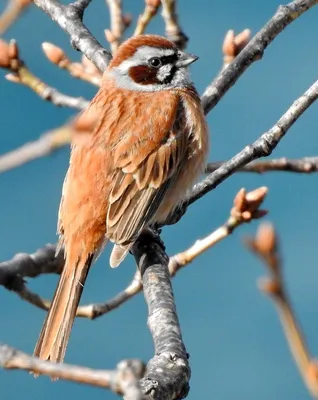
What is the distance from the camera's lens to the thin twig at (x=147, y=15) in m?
5.38

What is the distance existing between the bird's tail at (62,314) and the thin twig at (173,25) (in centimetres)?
185

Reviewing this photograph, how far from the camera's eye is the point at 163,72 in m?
5.27

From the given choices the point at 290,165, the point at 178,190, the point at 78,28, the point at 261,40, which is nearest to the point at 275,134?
the point at 290,165

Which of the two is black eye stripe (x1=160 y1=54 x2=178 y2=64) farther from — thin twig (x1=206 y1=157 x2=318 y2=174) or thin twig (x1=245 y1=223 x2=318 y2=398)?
thin twig (x1=245 y1=223 x2=318 y2=398)

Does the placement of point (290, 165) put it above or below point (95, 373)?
above

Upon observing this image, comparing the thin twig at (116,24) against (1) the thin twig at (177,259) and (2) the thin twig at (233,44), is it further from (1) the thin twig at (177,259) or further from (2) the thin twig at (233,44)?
(1) the thin twig at (177,259)

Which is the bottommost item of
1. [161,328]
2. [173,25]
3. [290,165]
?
[161,328]

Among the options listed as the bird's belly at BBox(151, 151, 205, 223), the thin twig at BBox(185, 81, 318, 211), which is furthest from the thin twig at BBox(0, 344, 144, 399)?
the bird's belly at BBox(151, 151, 205, 223)

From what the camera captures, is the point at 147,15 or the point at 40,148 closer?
the point at 40,148

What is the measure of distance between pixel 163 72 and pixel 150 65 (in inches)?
4.1

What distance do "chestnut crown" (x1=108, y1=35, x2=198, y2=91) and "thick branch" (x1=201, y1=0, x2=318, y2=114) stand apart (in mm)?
323

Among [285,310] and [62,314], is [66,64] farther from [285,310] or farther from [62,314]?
[285,310]

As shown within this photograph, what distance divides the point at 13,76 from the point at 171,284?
6.81 ft

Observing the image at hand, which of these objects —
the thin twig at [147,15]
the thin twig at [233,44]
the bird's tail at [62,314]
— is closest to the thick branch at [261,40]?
the thin twig at [233,44]
